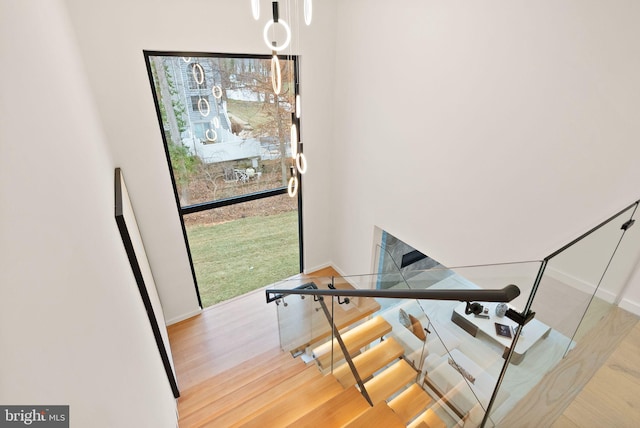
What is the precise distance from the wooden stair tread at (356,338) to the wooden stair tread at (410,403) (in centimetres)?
79

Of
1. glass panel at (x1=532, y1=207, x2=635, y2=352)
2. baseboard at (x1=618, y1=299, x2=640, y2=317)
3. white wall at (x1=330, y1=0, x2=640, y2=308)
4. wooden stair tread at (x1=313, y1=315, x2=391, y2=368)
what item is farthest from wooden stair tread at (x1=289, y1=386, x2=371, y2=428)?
baseboard at (x1=618, y1=299, x2=640, y2=317)

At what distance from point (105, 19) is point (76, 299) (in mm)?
3623

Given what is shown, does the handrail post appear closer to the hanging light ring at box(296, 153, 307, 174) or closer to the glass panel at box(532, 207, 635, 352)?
the hanging light ring at box(296, 153, 307, 174)

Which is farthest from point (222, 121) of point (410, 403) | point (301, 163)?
point (410, 403)

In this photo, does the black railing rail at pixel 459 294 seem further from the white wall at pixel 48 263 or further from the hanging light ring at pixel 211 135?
the hanging light ring at pixel 211 135

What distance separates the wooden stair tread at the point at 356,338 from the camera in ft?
11.8

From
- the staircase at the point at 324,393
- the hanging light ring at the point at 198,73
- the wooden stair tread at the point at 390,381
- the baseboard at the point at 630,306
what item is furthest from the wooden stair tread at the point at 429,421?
the hanging light ring at the point at 198,73

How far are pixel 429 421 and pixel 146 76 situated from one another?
4640mm

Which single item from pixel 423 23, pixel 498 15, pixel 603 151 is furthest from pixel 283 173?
pixel 603 151

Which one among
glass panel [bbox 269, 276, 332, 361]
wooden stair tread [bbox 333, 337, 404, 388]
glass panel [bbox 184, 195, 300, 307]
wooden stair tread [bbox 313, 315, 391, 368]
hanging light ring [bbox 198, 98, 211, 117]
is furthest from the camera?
glass panel [bbox 184, 195, 300, 307]

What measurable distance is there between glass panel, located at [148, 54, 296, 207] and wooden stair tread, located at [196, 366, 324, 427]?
2807mm

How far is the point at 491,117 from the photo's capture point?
299 cm

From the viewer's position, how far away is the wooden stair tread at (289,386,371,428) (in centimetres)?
263

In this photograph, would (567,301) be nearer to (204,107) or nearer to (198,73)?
(204,107)
